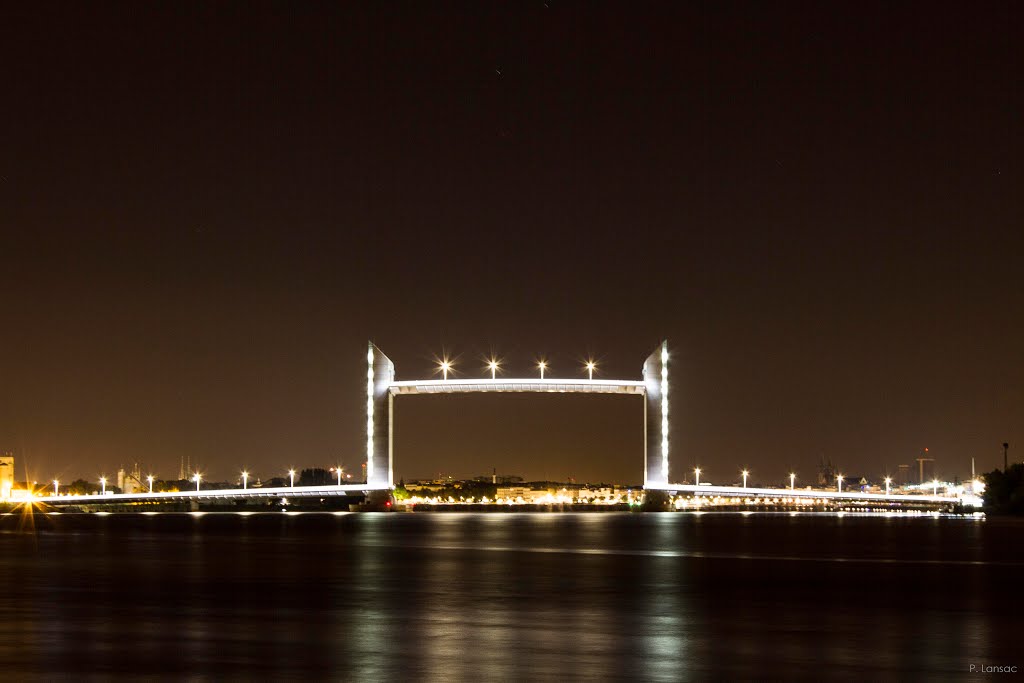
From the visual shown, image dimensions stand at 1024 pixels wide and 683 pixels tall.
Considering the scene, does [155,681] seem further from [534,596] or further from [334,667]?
[534,596]

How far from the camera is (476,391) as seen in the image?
122m

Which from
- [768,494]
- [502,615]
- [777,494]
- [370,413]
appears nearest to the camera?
[502,615]

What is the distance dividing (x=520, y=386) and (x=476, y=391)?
4434 millimetres

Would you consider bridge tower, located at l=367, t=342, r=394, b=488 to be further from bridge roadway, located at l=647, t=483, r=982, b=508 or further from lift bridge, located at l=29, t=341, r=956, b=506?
bridge roadway, located at l=647, t=483, r=982, b=508

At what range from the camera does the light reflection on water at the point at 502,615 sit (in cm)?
1196

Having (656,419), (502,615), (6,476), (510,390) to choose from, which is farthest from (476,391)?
(502,615)

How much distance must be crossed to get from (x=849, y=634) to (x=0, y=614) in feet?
34.3

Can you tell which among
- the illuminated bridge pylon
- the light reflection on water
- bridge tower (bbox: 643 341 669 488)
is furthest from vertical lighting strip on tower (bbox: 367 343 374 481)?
the light reflection on water

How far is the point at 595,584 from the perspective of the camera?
22234mm

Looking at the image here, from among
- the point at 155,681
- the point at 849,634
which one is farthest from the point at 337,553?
the point at 155,681

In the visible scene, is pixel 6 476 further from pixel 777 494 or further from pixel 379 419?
pixel 777 494

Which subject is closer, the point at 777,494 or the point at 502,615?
the point at 502,615

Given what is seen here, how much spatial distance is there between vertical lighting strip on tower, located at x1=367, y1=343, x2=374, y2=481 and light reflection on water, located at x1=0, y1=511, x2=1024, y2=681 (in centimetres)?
7748

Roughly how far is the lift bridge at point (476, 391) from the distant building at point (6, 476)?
157 inches
